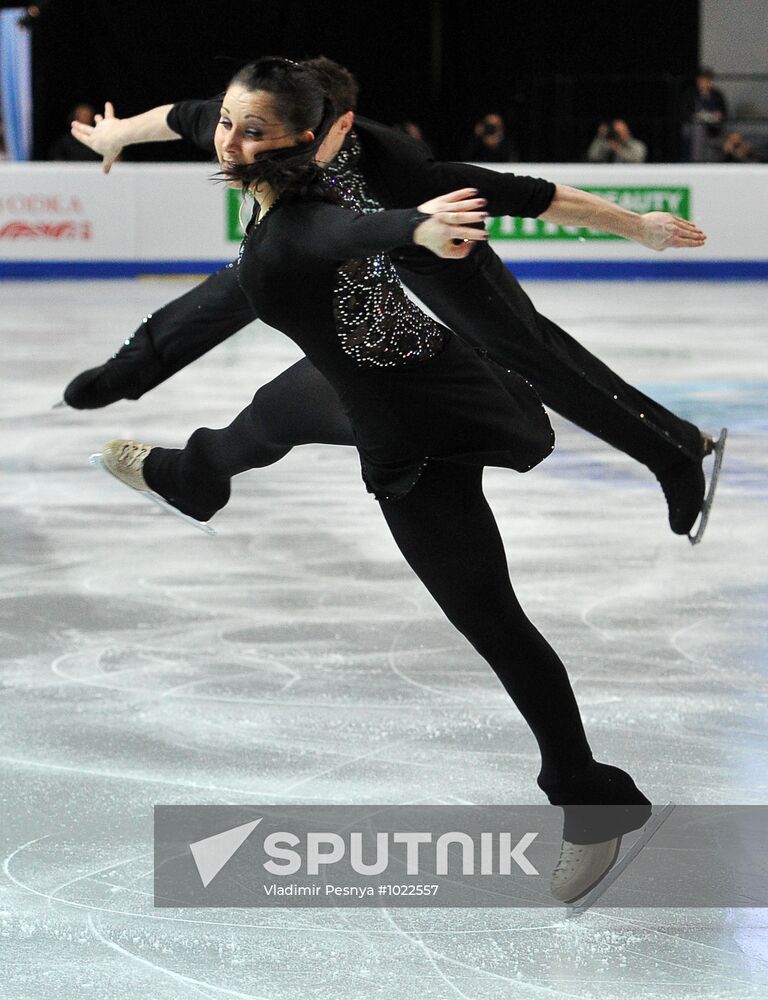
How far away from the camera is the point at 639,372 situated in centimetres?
812

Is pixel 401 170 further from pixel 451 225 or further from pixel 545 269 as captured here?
pixel 545 269

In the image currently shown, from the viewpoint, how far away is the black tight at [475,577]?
231cm

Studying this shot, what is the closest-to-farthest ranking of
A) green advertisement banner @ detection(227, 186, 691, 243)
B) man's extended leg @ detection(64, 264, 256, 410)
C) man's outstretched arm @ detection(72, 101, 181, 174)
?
man's outstretched arm @ detection(72, 101, 181, 174), man's extended leg @ detection(64, 264, 256, 410), green advertisement banner @ detection(227, 186, 691, 243)

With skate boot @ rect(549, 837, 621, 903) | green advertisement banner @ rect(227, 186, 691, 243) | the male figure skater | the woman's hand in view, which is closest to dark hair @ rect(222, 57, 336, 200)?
the woman's hand

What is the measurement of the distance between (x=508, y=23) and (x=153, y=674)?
16528 millimetres

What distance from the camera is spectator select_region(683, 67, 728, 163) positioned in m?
14.5

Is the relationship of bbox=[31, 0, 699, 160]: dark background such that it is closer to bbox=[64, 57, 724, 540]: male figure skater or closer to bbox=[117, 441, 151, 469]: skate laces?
bbox=[64, 57, 724, 540]: male figure skater

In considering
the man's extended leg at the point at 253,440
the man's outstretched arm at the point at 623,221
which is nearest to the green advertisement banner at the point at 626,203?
the man's extended leg at the point at 253,440

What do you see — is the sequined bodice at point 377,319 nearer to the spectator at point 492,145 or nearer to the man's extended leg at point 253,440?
the man's extended leg at point 253,440

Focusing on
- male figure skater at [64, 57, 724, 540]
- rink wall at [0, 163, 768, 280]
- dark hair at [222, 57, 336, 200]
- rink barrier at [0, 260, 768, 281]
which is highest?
dark hair at [222, 57, 336, 200]

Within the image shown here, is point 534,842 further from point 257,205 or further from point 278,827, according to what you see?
point 257,205

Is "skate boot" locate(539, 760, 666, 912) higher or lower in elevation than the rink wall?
higher

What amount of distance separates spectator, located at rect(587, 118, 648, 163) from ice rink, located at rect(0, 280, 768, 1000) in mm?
7936

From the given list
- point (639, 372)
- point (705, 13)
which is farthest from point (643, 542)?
point (705, 13)
